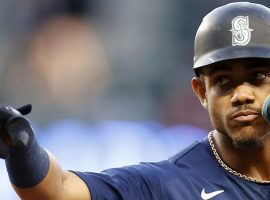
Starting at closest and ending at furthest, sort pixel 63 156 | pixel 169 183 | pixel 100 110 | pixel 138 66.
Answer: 1. pixel 169 183
2. pixel 63 156
3. pixel 100 110
4. pixel 138 66

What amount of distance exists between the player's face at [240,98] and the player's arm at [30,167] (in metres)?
0.65

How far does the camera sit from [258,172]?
3084 millimetres

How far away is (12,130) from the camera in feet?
7.34

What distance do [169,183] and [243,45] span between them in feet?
2.10

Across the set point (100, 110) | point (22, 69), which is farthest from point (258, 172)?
point (22, 69)

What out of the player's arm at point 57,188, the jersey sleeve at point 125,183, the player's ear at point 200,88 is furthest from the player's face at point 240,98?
the player's arm at point 57,188

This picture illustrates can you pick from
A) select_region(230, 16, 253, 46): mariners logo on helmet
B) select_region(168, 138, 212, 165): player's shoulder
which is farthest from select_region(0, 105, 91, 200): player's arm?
select_region(230, 16, 253, 46): mariners logo on helmet

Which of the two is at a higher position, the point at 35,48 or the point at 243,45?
the point at 243,45

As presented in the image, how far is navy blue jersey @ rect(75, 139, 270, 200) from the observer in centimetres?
277

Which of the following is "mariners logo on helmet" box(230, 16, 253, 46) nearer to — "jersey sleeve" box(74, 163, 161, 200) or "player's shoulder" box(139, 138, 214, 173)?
"player's shoulder" box(139, 138, 214, 173)

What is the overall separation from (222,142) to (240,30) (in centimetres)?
47

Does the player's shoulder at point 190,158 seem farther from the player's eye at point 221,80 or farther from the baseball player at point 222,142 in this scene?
the player's eye at point 221,80

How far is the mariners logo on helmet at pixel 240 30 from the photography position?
306cm

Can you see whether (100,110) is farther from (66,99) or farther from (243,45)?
(243,45)
